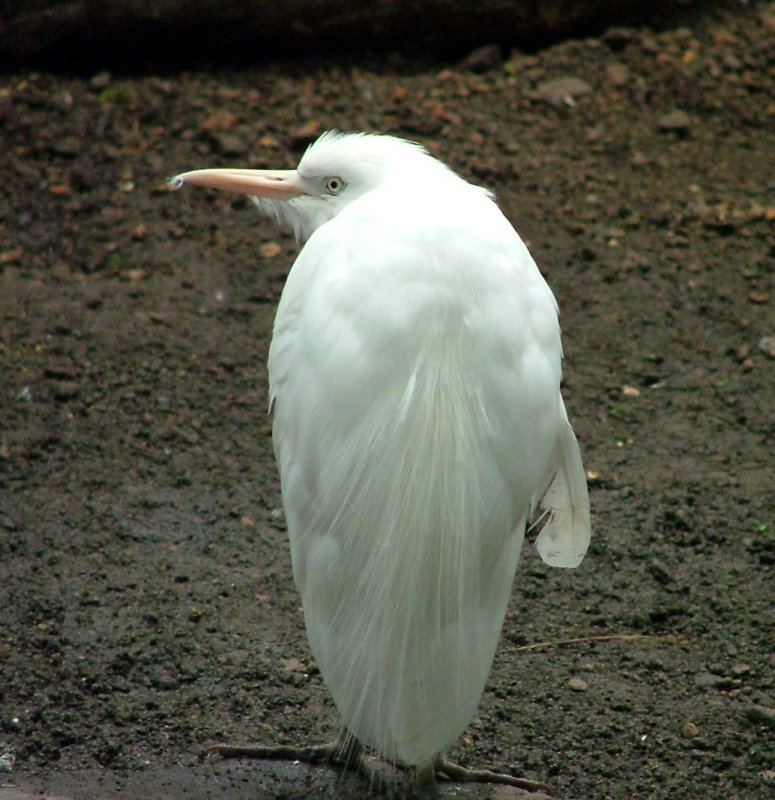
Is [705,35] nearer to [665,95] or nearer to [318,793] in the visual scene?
[665,95]

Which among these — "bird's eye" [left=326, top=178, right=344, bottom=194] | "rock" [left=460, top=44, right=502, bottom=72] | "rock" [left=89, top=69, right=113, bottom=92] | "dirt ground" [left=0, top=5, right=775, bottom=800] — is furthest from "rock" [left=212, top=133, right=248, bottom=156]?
"bird's eye" [left=326, top=178, right=344, bottom=194]

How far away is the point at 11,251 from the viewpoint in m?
5.64

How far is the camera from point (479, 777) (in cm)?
332

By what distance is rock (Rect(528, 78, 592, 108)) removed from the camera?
254 inches

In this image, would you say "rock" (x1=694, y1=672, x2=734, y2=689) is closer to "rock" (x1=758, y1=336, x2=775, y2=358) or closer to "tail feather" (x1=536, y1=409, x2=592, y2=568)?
"tail feather" (x1=536, y1=409, x2=592, y2=568)

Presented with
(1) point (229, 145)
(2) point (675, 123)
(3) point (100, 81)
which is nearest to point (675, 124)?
(2) point (675, 123)

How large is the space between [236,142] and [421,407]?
3.68 m

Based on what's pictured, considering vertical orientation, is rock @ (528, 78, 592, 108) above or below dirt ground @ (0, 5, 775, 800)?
above

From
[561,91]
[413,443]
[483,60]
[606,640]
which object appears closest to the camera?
[413,443]

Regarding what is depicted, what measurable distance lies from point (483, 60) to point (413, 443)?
173 inches

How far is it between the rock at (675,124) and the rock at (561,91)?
0.44 meters

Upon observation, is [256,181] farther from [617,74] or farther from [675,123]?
[617,74]

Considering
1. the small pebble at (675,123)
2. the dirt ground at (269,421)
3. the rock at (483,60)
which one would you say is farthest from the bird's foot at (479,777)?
the rock at (483,60)

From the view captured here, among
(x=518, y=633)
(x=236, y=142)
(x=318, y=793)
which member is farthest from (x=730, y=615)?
(x=236, y=142)
